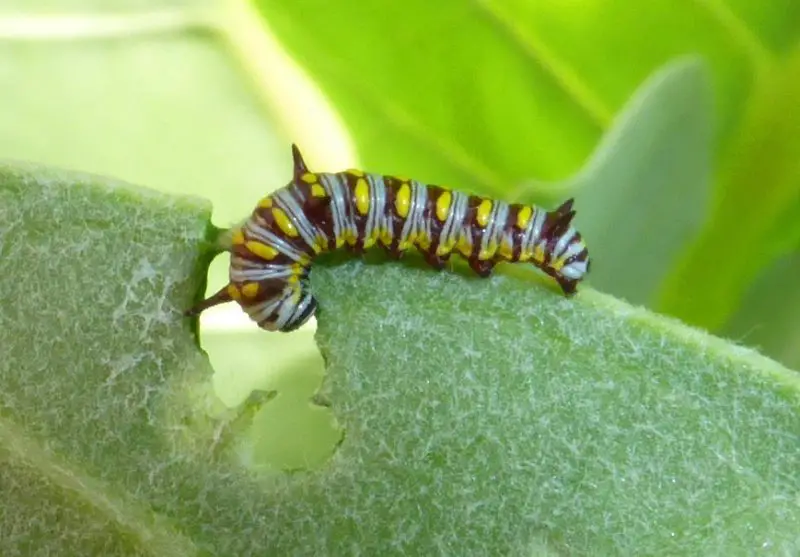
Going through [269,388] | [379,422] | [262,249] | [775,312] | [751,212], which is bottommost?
[269,388]

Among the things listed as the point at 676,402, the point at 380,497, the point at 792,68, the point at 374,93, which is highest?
the point at 792,68

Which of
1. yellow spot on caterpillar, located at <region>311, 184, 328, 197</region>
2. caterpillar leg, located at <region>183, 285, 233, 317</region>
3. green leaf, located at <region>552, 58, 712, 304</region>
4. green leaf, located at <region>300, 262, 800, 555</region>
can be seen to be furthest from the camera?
green leaf, located at <region>552, 58, 712, 304</region>

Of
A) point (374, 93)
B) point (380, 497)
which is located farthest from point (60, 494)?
point (374, 93)

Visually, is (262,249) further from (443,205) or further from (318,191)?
(443,205)

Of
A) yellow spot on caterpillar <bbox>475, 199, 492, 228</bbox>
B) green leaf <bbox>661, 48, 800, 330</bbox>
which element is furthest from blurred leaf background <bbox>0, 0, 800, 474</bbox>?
yellow spot on caterpillar <bbox>475, 199, 492, 228</bbox>

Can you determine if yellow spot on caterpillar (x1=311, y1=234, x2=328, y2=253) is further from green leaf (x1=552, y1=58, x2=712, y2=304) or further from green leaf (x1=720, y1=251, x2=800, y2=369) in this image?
green leaf (x1=720, y1=251, x2=800, y2=369)

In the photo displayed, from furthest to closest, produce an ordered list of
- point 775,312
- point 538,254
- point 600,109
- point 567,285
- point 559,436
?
1. point 600,109
2. point 775,312
3. point 538,254
4. point 567,285
5. point 559,436

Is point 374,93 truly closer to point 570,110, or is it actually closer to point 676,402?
point 570,110

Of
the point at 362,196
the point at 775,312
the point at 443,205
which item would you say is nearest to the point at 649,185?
the point at 775,312
